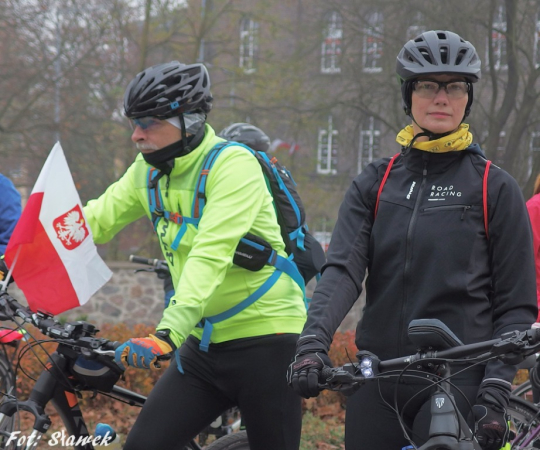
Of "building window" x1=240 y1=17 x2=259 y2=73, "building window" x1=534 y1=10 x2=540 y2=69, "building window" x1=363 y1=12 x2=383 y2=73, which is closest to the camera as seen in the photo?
"building window" x1=534 y1=10 x2=540 y2=69

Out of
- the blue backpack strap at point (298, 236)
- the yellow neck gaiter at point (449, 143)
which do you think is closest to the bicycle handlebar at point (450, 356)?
the yellow neck gaiter at point (449, 143)

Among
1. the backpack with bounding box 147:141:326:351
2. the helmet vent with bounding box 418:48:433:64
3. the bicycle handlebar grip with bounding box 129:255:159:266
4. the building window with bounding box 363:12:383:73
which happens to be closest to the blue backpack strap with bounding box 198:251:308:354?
the backpack with bounding box 147:141:326:351

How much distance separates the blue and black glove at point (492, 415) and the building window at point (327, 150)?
1625 centimetres

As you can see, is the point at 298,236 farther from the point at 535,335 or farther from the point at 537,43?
the point at 537,43

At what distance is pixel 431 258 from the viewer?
2.78 meters

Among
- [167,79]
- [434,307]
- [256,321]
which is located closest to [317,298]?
[434,307]

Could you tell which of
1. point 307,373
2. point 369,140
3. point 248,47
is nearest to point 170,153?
point 307,373

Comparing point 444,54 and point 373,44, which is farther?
point 373,44

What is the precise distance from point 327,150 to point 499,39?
731cm

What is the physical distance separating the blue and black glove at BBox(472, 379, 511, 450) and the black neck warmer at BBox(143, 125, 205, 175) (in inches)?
67.4

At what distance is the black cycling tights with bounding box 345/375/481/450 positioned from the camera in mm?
2697

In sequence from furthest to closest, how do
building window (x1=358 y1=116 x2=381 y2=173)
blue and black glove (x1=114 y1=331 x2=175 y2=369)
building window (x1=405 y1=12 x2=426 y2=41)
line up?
building window (x1=358 y1=116 x2=381 y2=173) → building window (x1=405 y1=12 x2=426 y2=41) → blue and black glove (x1=114 y1=331 x2=175 y2=369)

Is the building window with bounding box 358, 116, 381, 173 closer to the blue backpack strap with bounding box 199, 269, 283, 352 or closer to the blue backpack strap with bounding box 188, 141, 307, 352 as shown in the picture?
the blue backpack strap with bounding box 188, 141, 307, 352

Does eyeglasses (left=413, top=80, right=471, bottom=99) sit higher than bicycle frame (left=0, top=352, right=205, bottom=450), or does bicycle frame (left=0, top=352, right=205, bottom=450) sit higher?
Result: eyeglasses (left=413, top=80, right=471, bottom=99)
